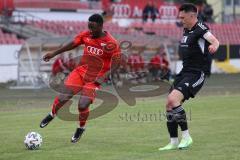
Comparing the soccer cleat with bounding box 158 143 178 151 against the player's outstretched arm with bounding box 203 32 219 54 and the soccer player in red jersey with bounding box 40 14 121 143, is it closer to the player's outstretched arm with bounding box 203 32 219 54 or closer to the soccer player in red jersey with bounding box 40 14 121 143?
the player's outstretched arm with bounding box 203 32 219 54

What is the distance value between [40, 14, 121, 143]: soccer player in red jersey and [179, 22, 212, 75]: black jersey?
6.23ft

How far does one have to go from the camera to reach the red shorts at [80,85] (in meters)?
12.6

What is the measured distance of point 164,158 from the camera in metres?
10.0

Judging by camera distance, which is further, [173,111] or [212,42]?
[173,111]

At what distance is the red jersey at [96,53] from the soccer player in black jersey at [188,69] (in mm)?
1871

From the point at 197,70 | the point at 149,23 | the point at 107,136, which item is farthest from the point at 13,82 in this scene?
the point at 197,70

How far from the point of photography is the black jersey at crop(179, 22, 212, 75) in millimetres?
10984

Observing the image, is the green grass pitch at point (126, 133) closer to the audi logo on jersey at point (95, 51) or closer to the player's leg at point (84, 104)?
the player's leg at point (84, 104)

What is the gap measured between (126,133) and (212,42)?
3900 millimetres

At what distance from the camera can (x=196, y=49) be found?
11.0m

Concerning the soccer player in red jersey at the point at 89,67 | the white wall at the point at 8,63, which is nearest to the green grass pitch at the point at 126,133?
the soccer player in red jersey at the point at 89,67

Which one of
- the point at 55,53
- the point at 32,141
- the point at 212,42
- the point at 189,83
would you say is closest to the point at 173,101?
the point at 189,83

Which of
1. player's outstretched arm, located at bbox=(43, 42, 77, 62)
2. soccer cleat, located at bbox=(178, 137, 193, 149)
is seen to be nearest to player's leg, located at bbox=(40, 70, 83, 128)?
player's outstretched arm, located at bbox=(43, 42, 77, 62)

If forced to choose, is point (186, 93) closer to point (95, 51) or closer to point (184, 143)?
point (184, 143)
